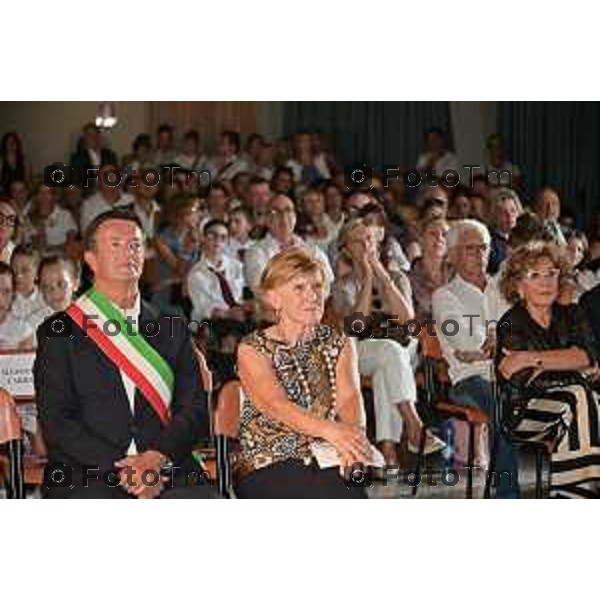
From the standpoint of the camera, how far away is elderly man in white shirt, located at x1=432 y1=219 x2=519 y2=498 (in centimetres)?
422

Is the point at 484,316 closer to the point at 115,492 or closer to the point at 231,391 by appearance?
the point at 231,391

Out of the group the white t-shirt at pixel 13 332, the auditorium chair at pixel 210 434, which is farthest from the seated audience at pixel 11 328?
the auditorium chair at pixel 210 434

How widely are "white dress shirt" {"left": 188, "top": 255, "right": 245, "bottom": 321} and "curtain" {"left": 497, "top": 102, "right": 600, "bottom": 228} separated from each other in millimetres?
1782

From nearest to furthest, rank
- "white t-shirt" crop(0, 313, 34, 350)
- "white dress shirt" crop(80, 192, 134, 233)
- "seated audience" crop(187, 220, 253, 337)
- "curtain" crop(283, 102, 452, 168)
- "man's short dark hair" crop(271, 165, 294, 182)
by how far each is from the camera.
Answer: "white t-shirt" crop(0, 313, 34, 350), "seated audience" crop(187, 220, 253, 337), "white dress shirt" crop(80, 192, 134, 233), "man's short dark hair" crop(271, 165, 294, 182), "curtain" crop(283, 102, 452, 168)

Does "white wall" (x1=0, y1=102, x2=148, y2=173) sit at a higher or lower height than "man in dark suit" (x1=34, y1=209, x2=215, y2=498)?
higher

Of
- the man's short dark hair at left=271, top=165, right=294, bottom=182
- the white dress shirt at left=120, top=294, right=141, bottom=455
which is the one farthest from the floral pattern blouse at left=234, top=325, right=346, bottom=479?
the man's short dark hair at left=271, top=165, right=294, bottom=182

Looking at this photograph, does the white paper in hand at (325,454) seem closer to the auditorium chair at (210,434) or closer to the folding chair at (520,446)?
the auditorium chair at (210,434)

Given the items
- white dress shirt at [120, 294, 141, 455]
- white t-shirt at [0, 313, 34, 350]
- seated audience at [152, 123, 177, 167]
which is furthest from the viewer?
seated audience at [152, 123, 177, 167]

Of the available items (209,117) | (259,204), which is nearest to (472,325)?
(259,204)

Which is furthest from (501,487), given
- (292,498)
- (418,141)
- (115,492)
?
(418,141)

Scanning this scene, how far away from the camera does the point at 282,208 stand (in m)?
4.55

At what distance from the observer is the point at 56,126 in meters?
7.16

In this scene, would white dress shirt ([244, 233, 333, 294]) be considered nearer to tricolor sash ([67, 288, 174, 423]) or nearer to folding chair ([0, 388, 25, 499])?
tricolor sash ([67, 288, 174, 423])

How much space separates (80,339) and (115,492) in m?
0.37
